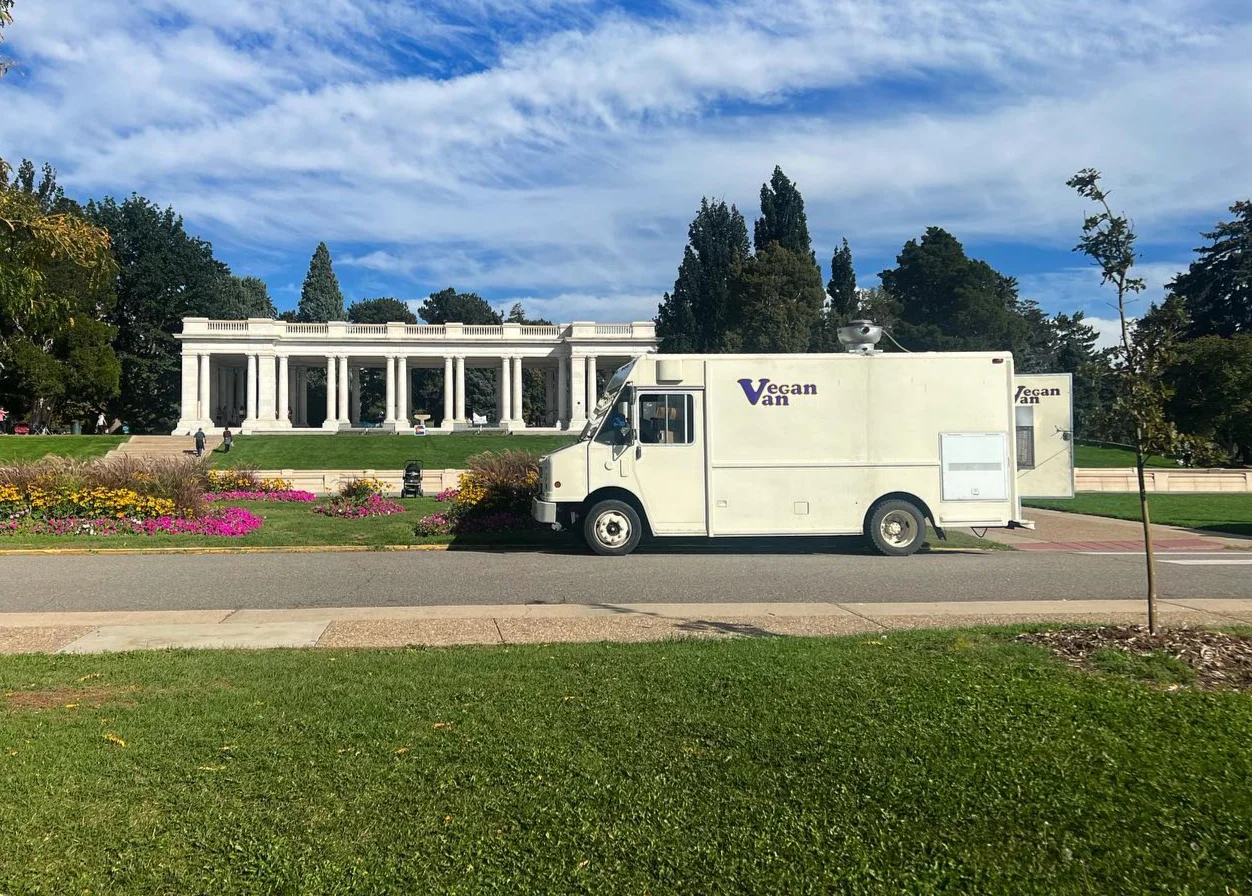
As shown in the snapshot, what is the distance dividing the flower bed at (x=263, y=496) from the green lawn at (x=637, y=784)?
54.5 ft

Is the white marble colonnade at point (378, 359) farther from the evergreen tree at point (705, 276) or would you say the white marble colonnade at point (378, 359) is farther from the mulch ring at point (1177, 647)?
the mulch ring at point (1177, 647)

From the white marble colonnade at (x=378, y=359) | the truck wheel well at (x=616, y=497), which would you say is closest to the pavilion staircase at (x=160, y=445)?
the white marble colonnade at (x=378, y=359)

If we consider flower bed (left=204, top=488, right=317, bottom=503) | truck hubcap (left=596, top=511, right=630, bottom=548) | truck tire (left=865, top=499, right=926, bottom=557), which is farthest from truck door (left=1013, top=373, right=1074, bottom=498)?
flower bed (left=204, top=488, right=317, bottom=503)

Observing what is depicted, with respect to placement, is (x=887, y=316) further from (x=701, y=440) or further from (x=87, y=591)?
(x=87, y=591)

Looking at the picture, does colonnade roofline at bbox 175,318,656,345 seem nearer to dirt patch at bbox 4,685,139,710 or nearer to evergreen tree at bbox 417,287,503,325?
evergreen tree at bbox 417,287,503,325

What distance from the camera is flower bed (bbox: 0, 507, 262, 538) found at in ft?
49.5

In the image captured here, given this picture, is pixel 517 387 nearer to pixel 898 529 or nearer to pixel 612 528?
pixel 612 528

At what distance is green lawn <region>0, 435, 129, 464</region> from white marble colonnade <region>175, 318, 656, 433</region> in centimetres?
1693

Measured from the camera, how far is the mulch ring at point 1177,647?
524 cm

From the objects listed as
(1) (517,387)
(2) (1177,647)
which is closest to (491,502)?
(2) (1177,647)

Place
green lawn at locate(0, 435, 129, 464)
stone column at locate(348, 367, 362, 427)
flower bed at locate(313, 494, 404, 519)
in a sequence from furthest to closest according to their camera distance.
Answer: stone column at locate(348, 367, 362, 427) < green lawn at locate(0, 435, 129, 464) < flower bed at locate(313, 494, 404, 519)

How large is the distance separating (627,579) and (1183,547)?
10.2 m

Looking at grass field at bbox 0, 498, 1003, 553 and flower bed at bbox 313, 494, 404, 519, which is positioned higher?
flower bed at bbox 313, 494, 404, 519

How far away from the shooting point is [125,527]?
15.4 meters
